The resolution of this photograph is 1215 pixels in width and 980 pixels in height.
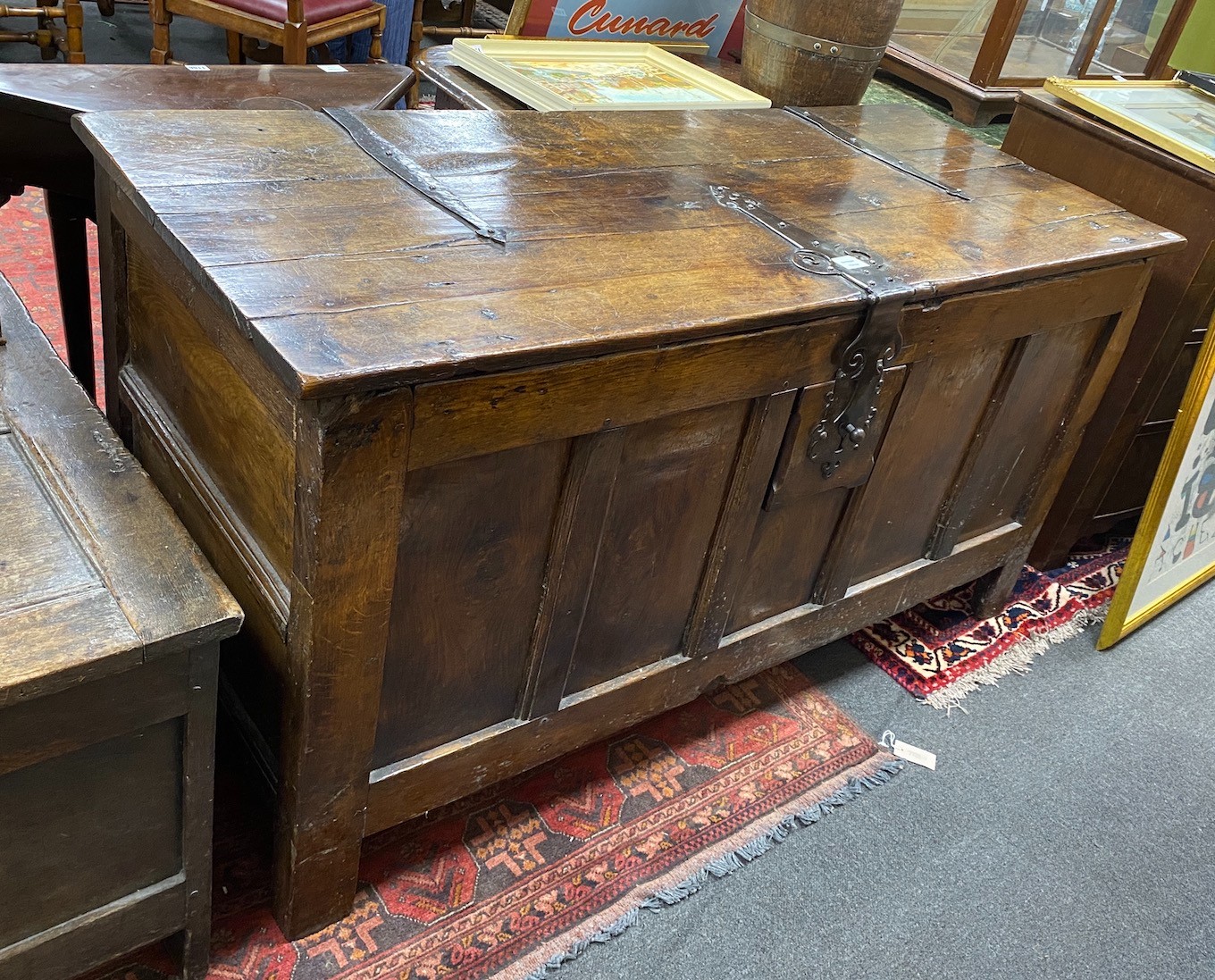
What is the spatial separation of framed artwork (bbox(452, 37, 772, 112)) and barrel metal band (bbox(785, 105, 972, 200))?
8 centimetres

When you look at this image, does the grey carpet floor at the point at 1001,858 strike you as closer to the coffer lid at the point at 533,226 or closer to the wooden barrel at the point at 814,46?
the coffer lid at the point at 533,226

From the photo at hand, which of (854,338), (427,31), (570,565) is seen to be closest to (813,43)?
(854,338)

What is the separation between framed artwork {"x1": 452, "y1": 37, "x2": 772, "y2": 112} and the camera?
1.88 meters

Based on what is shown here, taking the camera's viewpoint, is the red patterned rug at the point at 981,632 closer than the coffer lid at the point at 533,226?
No

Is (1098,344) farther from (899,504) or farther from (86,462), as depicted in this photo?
(86,462)

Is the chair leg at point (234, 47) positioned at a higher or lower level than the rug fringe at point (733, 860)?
higher

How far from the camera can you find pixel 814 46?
2.03m

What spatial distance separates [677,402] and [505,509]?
24 cm

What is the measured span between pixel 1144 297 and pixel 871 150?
63 centimetres

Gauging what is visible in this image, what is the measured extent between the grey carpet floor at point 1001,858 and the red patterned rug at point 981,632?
0.13 feet

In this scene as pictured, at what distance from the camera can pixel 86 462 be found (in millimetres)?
1162

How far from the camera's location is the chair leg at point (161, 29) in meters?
3.23

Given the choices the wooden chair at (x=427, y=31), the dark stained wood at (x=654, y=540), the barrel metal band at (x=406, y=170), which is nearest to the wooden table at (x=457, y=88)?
the barrel metal band at (x=406, y=170)

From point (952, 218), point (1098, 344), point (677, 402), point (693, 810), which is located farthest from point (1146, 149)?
point (693, 810)
